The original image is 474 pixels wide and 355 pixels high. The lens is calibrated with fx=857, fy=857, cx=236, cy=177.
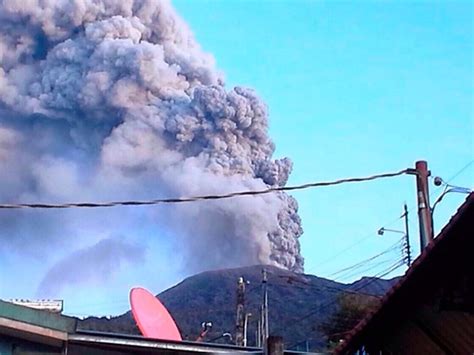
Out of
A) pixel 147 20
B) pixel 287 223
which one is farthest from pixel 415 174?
pixel 287 223

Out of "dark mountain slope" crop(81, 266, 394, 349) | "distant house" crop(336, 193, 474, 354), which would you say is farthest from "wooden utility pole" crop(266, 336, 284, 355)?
"dark mountain slope" crop(81, 266, 394, 349)

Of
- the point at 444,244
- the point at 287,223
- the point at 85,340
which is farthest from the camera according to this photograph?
the point at 287,223

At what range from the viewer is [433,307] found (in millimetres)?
7039

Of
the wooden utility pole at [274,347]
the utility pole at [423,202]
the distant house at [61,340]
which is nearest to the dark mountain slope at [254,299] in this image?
the utility pole at [423,202]

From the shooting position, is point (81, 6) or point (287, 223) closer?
point (81, 6)

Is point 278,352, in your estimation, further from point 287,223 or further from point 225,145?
point 287,223

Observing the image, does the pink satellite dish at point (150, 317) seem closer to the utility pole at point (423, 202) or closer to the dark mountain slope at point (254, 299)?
the utility pole at point (423, 202)

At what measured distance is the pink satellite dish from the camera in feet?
43.9

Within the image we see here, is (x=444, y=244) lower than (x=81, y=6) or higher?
lower

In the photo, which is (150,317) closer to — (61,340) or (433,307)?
(61,340)

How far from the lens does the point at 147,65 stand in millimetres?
73312

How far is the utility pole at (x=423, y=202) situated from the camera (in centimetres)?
1273

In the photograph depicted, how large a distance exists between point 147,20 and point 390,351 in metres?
72.6

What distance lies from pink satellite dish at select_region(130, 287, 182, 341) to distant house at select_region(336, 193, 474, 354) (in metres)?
5.95
